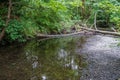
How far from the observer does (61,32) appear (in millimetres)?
18672

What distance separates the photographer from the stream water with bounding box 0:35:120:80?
292 inches

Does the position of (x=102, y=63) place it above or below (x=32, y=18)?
below

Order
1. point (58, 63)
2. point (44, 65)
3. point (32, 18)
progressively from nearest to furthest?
1. point (44, 65)
2. point (58, 63)
3. point (32, 18)

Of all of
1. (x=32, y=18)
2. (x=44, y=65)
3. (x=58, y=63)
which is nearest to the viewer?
(x=44, y=65)

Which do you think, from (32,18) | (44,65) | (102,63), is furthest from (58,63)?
(32,18)

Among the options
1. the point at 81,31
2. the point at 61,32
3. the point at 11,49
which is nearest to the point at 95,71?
the point at 11,49

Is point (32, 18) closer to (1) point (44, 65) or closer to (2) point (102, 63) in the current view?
(1) point (44, 65)

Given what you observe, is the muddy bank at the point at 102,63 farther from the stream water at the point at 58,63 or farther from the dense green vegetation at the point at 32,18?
the dense green vegetation at the point at 32,18

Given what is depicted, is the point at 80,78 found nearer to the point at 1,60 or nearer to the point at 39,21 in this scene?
the point at 1,60

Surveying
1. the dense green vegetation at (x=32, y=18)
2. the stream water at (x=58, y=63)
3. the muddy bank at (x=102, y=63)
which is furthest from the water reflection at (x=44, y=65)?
the dense green vegetation at (x=32, y=18)

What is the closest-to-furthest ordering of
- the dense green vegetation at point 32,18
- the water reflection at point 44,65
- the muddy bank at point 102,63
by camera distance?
1. the water reflection at point 44,65
2. the muddy bank at point 102,63
3. the dense green vegetation at point 32,18

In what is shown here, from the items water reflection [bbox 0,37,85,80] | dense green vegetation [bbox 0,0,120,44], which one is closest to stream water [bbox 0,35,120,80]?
water reflection [bbox 0,37,85,80]

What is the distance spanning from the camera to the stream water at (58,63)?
7426mm

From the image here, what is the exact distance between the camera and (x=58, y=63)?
29.8 ft
